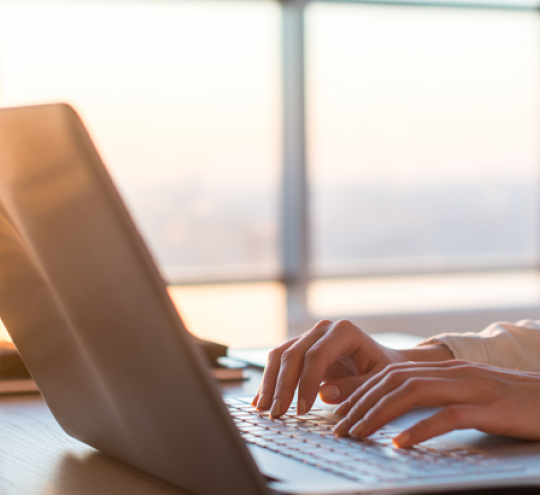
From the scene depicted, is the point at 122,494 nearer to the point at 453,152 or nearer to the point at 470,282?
the point at 453,152

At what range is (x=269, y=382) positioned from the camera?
81 cm

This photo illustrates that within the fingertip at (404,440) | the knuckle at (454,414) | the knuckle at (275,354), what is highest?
the knuckle at (454,414)

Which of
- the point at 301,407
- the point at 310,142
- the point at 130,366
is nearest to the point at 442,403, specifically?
the point at 301,407

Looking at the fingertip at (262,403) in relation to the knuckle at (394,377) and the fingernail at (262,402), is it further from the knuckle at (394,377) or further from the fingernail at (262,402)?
the knuckle at (394,377)

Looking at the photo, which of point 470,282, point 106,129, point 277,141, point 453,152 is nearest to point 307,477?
point 106,129

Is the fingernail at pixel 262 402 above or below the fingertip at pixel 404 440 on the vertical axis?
below

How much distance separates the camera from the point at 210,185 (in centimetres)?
431

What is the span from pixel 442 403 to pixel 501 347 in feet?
1.42

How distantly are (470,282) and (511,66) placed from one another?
57.6 inches

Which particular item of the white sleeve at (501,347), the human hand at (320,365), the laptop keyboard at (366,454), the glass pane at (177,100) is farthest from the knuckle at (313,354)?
the glass pane at (177,100)

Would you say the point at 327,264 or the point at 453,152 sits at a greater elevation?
the point at 453,152

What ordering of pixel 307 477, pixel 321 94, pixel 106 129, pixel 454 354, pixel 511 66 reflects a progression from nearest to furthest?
pixel 307 477
pixel 454 354
pixel 106 129
pixel 321 94
pixel 511 66

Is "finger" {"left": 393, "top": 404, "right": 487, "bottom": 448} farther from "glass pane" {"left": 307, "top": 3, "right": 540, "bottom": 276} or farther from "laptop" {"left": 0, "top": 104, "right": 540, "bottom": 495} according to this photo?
"glass pane" {"left": 307, "top": 3, "right": 540, "bottom": 276}

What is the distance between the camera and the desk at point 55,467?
1.91ft
